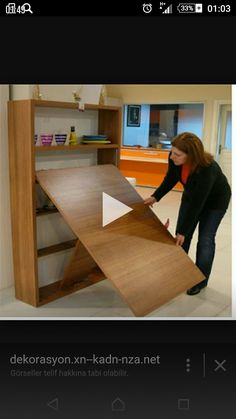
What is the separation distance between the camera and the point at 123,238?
1.64 m

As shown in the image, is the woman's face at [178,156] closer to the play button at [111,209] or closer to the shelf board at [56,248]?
the play button at [111,209]

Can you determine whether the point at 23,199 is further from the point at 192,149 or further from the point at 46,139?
the point at 192,149

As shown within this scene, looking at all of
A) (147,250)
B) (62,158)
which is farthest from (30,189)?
(147,250)

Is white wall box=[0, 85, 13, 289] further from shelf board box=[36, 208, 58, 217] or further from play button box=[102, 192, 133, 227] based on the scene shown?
play button box=[102, 192, 133, 227]

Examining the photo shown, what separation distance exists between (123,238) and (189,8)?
125 centimetres

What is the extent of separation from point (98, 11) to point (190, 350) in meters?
0.44

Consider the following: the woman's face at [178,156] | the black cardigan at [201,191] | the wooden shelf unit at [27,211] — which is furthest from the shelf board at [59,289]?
the woman's face at [178,156]

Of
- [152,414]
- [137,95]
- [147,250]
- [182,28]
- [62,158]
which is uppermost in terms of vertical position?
[137,95]

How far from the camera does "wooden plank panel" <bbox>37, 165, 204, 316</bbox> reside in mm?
1416

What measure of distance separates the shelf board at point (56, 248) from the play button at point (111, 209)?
1.29 ft

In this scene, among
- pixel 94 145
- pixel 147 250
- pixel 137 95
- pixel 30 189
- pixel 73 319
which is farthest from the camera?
pixel 137 95

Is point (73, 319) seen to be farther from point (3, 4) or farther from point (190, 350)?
point (3, 4)

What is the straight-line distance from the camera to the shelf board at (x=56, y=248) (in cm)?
206

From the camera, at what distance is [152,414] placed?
1.62 ft
